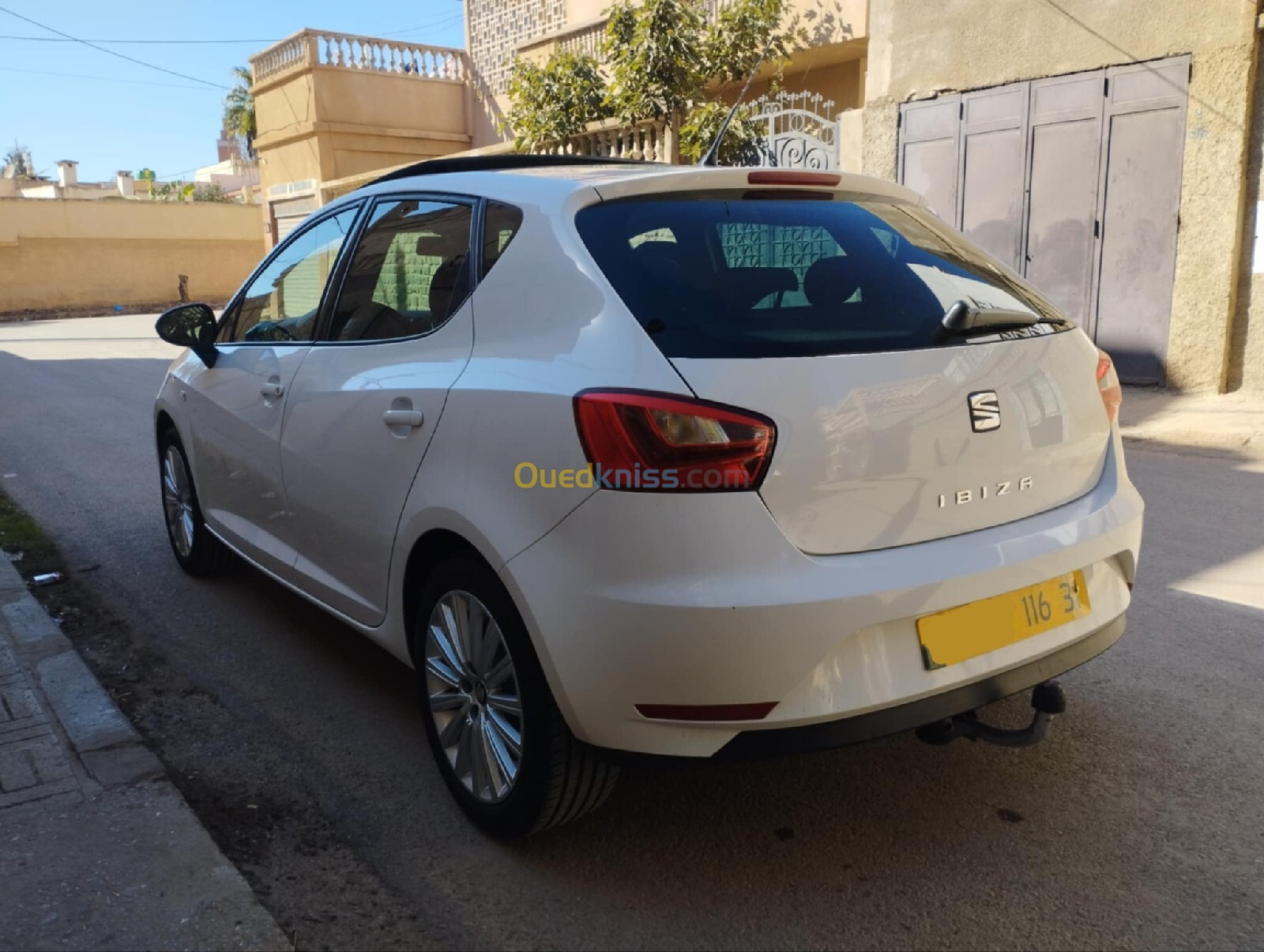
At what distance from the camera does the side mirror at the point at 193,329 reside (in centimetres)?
448

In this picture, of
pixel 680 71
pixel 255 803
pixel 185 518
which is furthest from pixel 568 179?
Result: pixel 680 71

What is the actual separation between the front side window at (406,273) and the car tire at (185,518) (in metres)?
1.75

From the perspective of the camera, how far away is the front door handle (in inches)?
115

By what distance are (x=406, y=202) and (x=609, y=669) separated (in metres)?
1.84

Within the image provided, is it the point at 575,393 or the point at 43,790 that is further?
the point at 43,790

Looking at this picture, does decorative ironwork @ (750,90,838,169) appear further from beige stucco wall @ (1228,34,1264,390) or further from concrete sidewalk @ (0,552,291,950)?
concrete sidewalk @ (0,552,291,950)

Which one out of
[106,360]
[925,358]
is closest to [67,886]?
[925,358]

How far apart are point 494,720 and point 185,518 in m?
2.93

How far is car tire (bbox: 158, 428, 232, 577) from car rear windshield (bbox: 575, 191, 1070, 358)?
9.73 ft

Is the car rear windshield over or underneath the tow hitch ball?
over

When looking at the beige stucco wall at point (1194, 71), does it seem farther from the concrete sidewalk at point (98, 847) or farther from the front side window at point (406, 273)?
the concrete sidewalk at point (98, 847)

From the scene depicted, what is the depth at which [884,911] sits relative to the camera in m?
2.51

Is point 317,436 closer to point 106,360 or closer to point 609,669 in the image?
point 609,669

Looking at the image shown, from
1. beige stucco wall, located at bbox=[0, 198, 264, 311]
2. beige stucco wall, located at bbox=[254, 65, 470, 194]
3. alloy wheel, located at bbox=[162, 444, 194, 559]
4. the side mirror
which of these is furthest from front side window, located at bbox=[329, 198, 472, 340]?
beige stucco wall, located at bbox=[0, 198, 264, 311]
